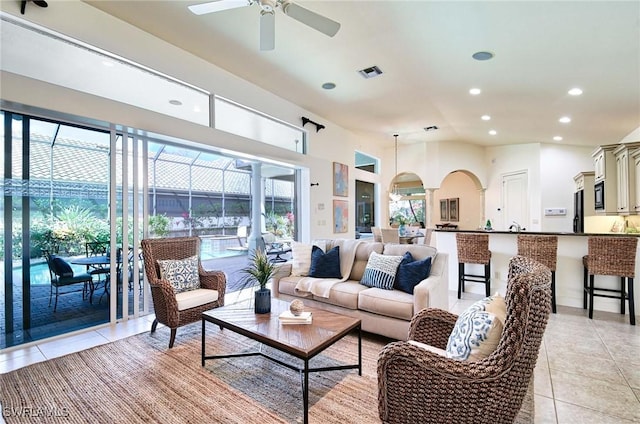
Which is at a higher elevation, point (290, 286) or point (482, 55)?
point (482, 55)

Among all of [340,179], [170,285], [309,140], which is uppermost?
[309,140]

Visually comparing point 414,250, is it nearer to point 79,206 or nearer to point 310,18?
point 310,18

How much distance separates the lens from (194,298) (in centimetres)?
329

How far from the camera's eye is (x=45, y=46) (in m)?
2.95

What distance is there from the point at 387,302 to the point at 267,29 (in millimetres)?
2794

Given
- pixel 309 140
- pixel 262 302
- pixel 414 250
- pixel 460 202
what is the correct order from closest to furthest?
pixel 262 302, pixel 414 250, pixel 309 140, pixel 460 202

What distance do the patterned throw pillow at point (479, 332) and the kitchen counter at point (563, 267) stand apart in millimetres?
3608

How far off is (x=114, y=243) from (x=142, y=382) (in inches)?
74.8

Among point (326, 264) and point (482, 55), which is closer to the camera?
point (482, 55)

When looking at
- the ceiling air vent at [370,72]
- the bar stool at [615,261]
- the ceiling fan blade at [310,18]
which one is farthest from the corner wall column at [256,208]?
the bar stool at [615,261]

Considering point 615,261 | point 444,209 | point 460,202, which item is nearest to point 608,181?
point 615,261

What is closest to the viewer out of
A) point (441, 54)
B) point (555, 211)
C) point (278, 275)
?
point (441, 54)

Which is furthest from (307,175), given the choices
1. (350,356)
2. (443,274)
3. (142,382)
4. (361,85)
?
(142,382)

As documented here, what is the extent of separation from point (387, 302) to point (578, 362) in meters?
1.77
